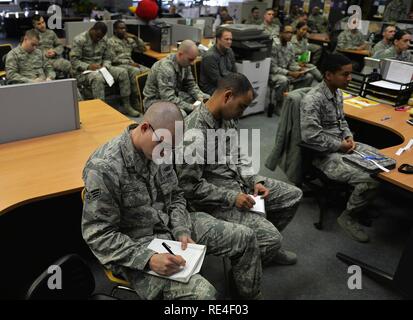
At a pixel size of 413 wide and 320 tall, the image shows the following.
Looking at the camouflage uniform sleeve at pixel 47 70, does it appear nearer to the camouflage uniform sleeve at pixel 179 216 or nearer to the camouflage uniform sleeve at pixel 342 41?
the camouflage uniform sleeve at pixel 179 216

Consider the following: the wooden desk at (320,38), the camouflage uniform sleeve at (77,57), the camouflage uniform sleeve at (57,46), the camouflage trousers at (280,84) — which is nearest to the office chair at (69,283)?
A: the camouflage uniform sleeve at (77,57)

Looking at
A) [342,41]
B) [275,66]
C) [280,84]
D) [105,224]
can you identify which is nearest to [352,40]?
[342,41]

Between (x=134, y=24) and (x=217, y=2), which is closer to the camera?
(x=134, y=24)

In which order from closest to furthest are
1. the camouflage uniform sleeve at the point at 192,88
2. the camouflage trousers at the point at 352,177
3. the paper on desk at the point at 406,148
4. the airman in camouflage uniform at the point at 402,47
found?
the paper on desk at the point at 406,148, the camouflage trousers at the point at 352,177, the camouflage uniform sleeve at the point at 192,88, the airman in camouflage uniform at the point at 402,47

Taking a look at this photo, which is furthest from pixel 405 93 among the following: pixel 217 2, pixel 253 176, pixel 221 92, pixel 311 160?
pixel 217 2

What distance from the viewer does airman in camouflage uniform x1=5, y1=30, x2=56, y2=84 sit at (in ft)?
12.6

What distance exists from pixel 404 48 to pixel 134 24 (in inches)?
136

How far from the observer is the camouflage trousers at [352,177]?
2.45 m

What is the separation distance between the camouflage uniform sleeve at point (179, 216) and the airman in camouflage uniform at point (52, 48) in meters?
3.41

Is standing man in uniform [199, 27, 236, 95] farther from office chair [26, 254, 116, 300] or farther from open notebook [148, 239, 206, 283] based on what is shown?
office chair [26, 254, 116, 300]

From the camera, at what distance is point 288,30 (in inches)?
192

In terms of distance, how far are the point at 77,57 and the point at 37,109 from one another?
2439mm

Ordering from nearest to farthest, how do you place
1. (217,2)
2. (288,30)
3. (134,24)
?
(288,30)
(134,24)
(217,2)

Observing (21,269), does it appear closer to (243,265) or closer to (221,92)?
(243,265)
